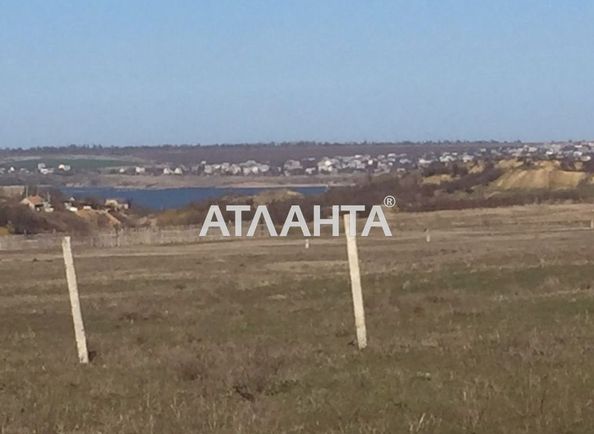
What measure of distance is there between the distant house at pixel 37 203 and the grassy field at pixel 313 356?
91.1m

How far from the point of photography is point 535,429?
9.06 metres

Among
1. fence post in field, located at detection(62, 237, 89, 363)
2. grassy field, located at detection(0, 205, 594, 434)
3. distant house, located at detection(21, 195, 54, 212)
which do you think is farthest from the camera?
distant house, located at detection(21, 195, 54, 212)

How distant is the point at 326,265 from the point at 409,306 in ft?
72.2

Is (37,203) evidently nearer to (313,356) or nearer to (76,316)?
(76,316)

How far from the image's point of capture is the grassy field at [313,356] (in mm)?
9852

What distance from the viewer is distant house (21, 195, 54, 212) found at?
407 ft

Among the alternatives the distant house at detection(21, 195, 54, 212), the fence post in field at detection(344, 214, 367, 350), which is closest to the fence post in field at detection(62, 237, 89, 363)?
the fence post in field at detection(344, 214, 367, 350)

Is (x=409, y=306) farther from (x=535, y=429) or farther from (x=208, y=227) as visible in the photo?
(x=208, y=227)

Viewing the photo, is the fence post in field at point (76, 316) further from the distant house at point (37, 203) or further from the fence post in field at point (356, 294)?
the distant house at point (37, 203)

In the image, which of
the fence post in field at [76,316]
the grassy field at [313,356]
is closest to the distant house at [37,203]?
the grassy field at [313,356]

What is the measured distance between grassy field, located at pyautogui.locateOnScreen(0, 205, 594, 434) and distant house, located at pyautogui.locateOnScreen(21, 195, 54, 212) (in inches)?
3585

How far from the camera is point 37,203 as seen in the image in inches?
5098

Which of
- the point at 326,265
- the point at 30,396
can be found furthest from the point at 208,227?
the point at 30,396

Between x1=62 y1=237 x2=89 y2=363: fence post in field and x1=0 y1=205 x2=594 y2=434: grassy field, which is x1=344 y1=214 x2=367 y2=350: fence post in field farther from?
x1=62 y1=237 x2=89 y2=363: fence post in field
